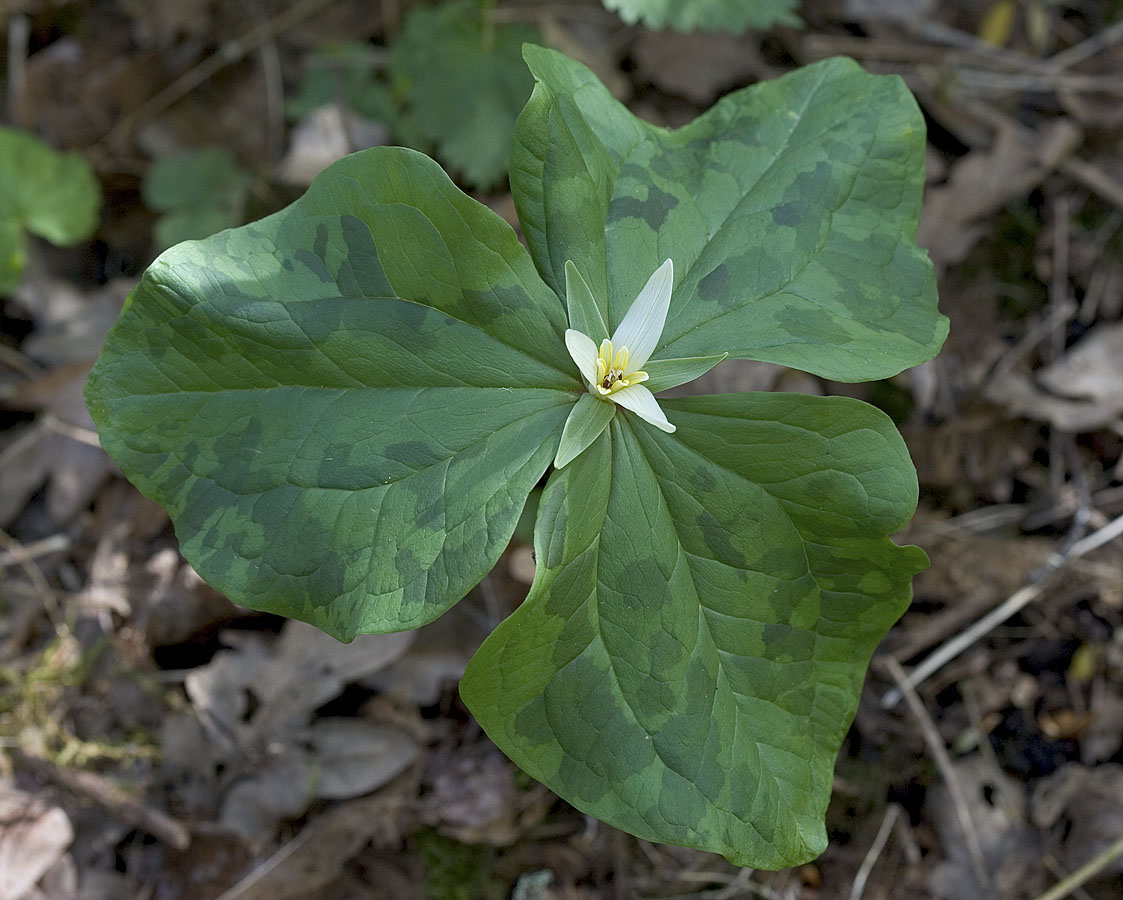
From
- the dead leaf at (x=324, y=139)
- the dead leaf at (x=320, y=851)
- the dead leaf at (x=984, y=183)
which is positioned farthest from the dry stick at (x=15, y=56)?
the dead leaf at (x=984, y=183)

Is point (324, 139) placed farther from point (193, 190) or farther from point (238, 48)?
point (238, 48)

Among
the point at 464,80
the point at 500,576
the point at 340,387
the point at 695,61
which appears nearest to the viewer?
the point at 340,387

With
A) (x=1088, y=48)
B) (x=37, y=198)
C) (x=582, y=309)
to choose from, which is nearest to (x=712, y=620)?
(x=582, y=309)

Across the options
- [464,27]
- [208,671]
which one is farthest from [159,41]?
[208,671]

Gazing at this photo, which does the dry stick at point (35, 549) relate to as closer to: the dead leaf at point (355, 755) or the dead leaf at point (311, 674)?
the dead leaf at point (311, 674)

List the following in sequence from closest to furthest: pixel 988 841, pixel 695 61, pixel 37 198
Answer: pixel 988 841, pixel 37 198, pixel 695 61

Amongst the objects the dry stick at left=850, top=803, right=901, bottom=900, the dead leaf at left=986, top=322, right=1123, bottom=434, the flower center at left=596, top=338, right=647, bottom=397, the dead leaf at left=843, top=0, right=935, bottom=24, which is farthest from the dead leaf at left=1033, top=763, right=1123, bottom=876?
the dead leaf at left=843, top=0, right=935, bottom=24

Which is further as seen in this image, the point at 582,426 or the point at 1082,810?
the point at 1082,810

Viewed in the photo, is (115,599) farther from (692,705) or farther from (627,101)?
(627,101)
